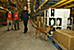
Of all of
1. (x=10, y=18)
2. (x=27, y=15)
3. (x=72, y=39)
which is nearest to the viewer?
(x=72, y=39)

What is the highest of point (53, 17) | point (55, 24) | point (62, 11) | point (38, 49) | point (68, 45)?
point (62, 11)

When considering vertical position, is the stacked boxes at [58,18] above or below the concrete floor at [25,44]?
above

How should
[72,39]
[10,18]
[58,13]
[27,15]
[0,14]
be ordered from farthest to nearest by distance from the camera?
[0,14], [10,18], [27,15], [58,13], [72,39]

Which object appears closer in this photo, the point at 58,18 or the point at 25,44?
the point at 25,44

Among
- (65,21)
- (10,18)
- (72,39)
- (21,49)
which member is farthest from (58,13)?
(10,18)

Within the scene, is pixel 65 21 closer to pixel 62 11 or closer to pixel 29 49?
pixel 62 11

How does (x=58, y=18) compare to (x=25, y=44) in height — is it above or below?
above

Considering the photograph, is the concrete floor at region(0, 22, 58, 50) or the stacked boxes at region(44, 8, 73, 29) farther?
the stacked boxes at region(44, 8, 73, 29)

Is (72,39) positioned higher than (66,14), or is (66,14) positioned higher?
(66,14)

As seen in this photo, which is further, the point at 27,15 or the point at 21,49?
the point at 27,15

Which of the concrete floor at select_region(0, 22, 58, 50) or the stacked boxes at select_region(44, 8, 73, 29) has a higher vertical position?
the stacked boxes at select_region(44, 8, 73, 29)

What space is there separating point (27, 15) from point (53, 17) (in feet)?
7.99

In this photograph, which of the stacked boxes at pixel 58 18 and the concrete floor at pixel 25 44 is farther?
the stacked boxes at pixel 58 18

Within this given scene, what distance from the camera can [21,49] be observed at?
277cm
